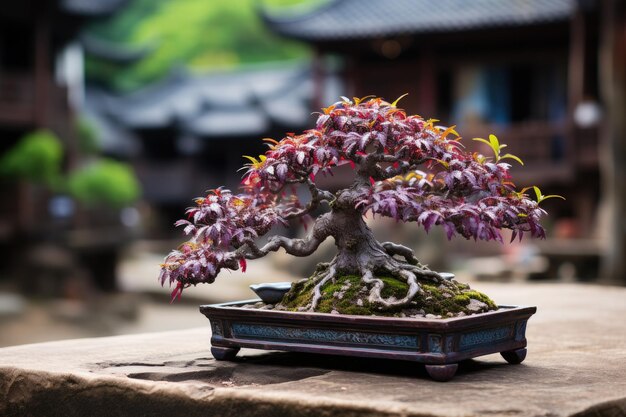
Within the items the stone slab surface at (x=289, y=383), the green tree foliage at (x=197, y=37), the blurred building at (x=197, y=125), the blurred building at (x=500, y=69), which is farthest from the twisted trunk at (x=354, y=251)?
the green tree foliage at (x=197, y=37)

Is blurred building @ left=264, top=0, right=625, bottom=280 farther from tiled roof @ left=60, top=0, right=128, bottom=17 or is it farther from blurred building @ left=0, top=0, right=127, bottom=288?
blurred building @ left=0, top=0, right=127, bottom=288

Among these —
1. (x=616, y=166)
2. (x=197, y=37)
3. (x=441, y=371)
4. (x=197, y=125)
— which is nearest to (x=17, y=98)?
(x=197, y=125)

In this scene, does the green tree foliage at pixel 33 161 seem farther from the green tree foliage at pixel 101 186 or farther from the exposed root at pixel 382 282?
the exposed root at pixel 382 282

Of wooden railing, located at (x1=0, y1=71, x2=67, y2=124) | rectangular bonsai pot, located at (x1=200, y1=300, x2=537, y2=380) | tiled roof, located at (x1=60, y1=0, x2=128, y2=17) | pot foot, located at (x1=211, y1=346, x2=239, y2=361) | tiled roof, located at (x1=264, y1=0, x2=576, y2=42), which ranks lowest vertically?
pot foot, located at (x1=211, y1=346, x2=239, y2=361)

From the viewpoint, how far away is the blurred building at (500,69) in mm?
18812

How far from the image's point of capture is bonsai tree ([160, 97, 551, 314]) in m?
3.91

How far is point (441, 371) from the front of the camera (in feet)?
11.6

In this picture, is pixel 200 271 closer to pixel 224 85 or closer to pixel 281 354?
pixel 281 354

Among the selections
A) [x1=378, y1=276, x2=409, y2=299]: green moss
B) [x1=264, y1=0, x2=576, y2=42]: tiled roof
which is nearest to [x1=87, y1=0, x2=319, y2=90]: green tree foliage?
[x1=264, y1=0, x2=576, y2=42]: tiled roof

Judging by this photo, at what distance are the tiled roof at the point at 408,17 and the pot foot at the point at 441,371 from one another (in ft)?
56.0

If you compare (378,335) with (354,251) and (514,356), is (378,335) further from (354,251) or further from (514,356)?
(514,356)

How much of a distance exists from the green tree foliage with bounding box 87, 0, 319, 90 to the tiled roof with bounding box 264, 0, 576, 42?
1923 centimetres

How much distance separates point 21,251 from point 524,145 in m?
11.0

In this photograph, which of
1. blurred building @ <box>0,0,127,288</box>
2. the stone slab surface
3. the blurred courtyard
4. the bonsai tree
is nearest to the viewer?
the stone slab surface
